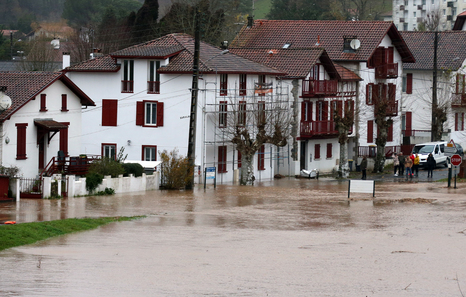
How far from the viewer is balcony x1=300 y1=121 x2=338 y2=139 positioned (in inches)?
2110

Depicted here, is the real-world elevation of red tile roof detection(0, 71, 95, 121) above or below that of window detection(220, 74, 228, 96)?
below

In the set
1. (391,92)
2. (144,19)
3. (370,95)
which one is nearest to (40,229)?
(370,95)

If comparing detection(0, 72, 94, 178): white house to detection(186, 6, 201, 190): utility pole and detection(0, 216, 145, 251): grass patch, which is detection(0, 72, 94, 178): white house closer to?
detection(186, 6, 201, 190): utility pole

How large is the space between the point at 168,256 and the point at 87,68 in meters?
31.8

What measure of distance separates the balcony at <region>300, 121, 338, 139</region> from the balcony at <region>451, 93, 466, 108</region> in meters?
14.2

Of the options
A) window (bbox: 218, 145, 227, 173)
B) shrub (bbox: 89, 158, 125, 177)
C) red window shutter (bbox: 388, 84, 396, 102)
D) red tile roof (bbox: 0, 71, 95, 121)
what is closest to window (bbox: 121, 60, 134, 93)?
window (bbox: 218, 145, 227, 173)

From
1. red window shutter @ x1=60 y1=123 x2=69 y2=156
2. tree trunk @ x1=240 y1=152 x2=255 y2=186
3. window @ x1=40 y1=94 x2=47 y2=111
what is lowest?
tree trunk @ x1=240 y1=152 x2=255 y2=186

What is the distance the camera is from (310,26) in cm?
6384

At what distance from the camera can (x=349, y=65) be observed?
6019 cm

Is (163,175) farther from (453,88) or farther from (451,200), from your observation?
(453,88)

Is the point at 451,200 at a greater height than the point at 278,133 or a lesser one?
lesser

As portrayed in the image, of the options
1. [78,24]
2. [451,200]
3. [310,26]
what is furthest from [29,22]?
[451,200]

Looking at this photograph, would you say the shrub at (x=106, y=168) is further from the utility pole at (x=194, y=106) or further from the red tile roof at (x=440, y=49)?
the red tile roof at (x=440, y=49)

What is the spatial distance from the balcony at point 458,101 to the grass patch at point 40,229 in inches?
1762
